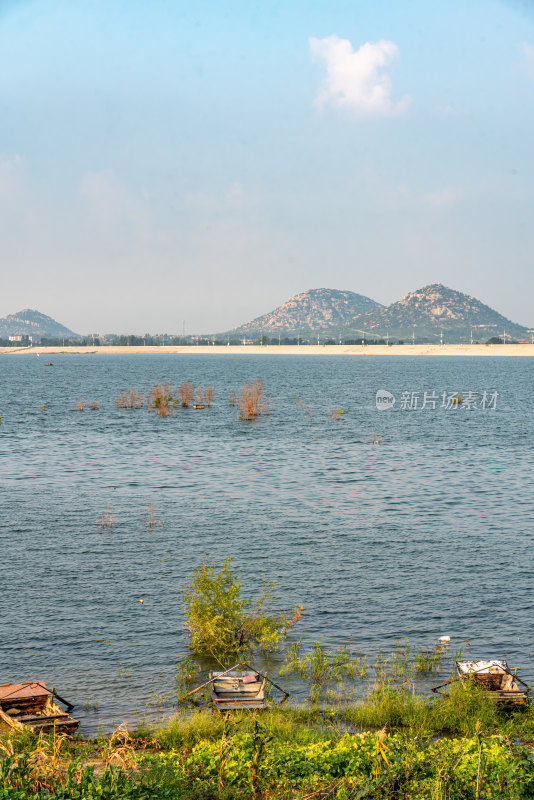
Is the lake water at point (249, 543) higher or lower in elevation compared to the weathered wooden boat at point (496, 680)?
lower

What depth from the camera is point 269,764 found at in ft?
36.0

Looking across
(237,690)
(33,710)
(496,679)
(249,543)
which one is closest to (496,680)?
(496,679)

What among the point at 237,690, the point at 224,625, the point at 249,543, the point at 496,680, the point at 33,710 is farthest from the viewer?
the point at 249,543

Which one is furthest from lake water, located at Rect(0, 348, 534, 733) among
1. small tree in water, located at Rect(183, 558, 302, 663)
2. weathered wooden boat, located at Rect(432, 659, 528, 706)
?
weathered wooden boat, located at Rect(432, 659, 528, 706)

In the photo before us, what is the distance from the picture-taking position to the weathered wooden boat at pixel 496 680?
14.7 m

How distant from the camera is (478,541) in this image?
28.6 meters

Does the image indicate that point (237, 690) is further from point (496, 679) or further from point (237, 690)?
point (496, 679)

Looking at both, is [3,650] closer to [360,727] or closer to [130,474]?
[360,727]

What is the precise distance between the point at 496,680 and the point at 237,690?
5.42 meters

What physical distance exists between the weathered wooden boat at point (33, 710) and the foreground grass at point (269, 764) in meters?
0.57

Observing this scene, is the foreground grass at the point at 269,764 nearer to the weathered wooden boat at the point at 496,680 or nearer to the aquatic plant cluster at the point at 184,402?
the weathered wooden boat at the point at 496,680

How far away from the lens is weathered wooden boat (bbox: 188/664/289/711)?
47.7ft

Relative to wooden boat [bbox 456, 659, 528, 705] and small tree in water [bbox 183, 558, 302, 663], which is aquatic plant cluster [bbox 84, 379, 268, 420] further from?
wooden boat [bbox 456, 659, 528, 705]

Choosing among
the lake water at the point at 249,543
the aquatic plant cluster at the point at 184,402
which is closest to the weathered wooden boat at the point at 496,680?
the lake water at the point at 249,543
